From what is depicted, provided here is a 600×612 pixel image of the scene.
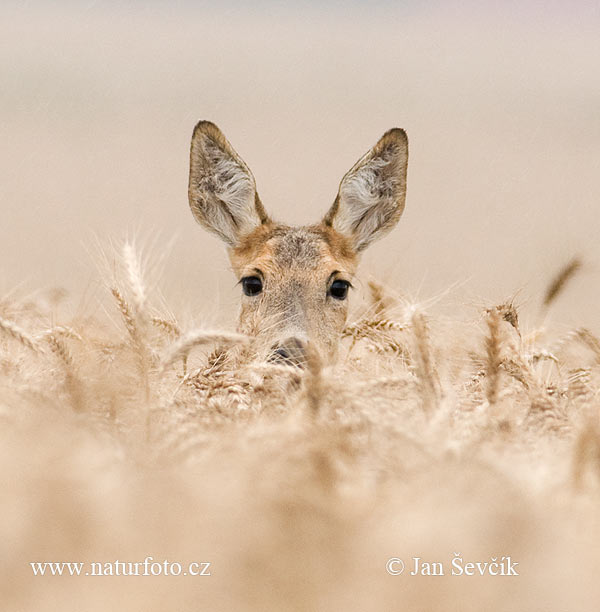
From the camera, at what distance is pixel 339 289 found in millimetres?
6773

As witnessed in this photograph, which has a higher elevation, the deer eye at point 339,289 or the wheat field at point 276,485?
the deer eye at point 339,289

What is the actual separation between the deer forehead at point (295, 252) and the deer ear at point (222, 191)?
0.16 metres

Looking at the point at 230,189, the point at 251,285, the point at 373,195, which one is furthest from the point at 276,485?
the point at 373,195

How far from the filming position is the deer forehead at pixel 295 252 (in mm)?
6637

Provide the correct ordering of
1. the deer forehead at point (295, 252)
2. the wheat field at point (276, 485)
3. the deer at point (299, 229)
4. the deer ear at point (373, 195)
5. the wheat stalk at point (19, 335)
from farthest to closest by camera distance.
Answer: the deer ear at point (373, 195) < the deer forehead at point (295, 252) < the deer at point (299, 229) < the wheat stalk at point (19, 335) < the wheat field at point (276, 485)

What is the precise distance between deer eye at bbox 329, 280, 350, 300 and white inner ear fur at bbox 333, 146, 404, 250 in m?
0.81

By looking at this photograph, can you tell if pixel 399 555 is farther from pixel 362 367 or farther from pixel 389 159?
pixel 389 159

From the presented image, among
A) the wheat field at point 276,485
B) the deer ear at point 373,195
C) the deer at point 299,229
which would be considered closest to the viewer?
the wheat field at point 276,485

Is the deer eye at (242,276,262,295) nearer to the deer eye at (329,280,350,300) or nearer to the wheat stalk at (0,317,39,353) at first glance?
the deer eye at (329,280,350,300)

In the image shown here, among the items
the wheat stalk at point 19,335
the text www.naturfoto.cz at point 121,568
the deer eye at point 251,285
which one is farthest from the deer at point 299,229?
the text www.naturfoto.cz at point 121,568

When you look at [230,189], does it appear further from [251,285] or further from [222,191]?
[251,285]

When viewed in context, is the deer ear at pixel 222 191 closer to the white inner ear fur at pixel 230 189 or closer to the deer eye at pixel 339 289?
the white inner ear fur at pixel 230 189

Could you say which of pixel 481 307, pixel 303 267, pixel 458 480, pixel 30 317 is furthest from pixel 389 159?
pixel 458 480

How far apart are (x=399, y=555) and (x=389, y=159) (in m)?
5.88
